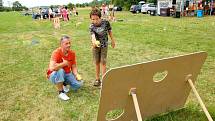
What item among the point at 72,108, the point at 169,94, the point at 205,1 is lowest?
the point at 72,108

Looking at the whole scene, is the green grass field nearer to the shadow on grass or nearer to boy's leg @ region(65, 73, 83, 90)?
the shadow on grass

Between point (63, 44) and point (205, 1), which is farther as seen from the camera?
point (205, 1)

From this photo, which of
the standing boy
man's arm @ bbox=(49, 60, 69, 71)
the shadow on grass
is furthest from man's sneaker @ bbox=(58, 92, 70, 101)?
the shadow on grass

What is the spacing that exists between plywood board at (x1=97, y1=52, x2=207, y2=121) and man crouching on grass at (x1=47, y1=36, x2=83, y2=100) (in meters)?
1.62

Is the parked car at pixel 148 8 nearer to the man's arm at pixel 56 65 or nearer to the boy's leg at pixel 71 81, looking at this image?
the boy's leg at pixel 71 81

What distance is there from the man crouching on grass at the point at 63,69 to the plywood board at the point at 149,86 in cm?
162

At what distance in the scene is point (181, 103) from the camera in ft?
15.9

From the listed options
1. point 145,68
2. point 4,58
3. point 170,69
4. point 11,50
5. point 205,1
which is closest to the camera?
point 145,68

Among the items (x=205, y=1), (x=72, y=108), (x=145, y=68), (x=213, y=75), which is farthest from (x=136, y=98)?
(x=205, y=1)

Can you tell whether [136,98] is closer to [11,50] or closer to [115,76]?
[115,76]

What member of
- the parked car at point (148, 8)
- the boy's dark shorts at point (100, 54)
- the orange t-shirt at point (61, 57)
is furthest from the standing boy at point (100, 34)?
the parked car at point (148, 8)

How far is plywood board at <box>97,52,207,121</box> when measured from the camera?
3.61 metres

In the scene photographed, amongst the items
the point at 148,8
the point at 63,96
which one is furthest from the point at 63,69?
the point at 148,8

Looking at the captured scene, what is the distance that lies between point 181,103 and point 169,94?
47 cm
